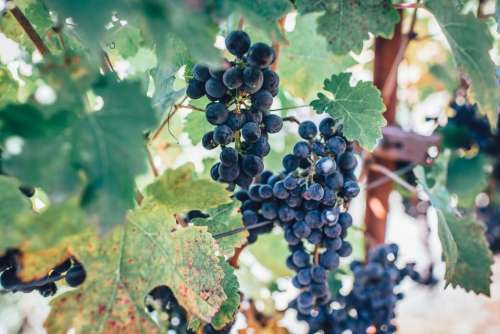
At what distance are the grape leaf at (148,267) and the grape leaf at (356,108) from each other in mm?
281

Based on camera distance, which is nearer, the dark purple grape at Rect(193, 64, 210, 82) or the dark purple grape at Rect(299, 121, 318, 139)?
the dark purple grape at Rect(193, 64, 210, 82)

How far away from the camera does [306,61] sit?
1.28m

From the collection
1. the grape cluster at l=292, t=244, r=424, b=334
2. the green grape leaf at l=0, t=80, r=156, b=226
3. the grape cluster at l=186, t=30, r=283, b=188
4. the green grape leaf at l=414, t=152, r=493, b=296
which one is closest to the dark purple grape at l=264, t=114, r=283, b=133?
the grape cluster at l=186, t=30, r=283, b=188

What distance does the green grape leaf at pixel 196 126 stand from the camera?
115cm

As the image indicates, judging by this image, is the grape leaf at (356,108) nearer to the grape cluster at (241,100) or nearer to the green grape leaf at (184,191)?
the grape cluster at (241,100)

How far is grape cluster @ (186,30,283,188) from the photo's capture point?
2.77ft

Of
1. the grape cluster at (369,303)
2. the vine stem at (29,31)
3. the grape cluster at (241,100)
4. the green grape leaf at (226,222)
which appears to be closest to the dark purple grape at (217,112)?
the grape cluster at (241,100)

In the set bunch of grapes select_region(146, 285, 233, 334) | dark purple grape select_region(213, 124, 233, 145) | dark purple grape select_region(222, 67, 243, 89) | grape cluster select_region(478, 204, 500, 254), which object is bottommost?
grape cluster select_region(478, 204, 500, 254)

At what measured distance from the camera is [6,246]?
716mm

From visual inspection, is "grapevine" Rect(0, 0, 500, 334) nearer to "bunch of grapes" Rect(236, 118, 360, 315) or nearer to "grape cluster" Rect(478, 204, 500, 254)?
"bunch of grapes" Rect(236, 118, 360, 315)

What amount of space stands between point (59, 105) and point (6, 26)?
654mm

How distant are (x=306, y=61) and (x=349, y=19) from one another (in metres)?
0.38

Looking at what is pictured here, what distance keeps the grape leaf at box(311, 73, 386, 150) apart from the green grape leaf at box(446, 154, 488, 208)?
566 mm

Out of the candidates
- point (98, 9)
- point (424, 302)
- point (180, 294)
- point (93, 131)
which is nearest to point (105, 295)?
point (180, 294)
